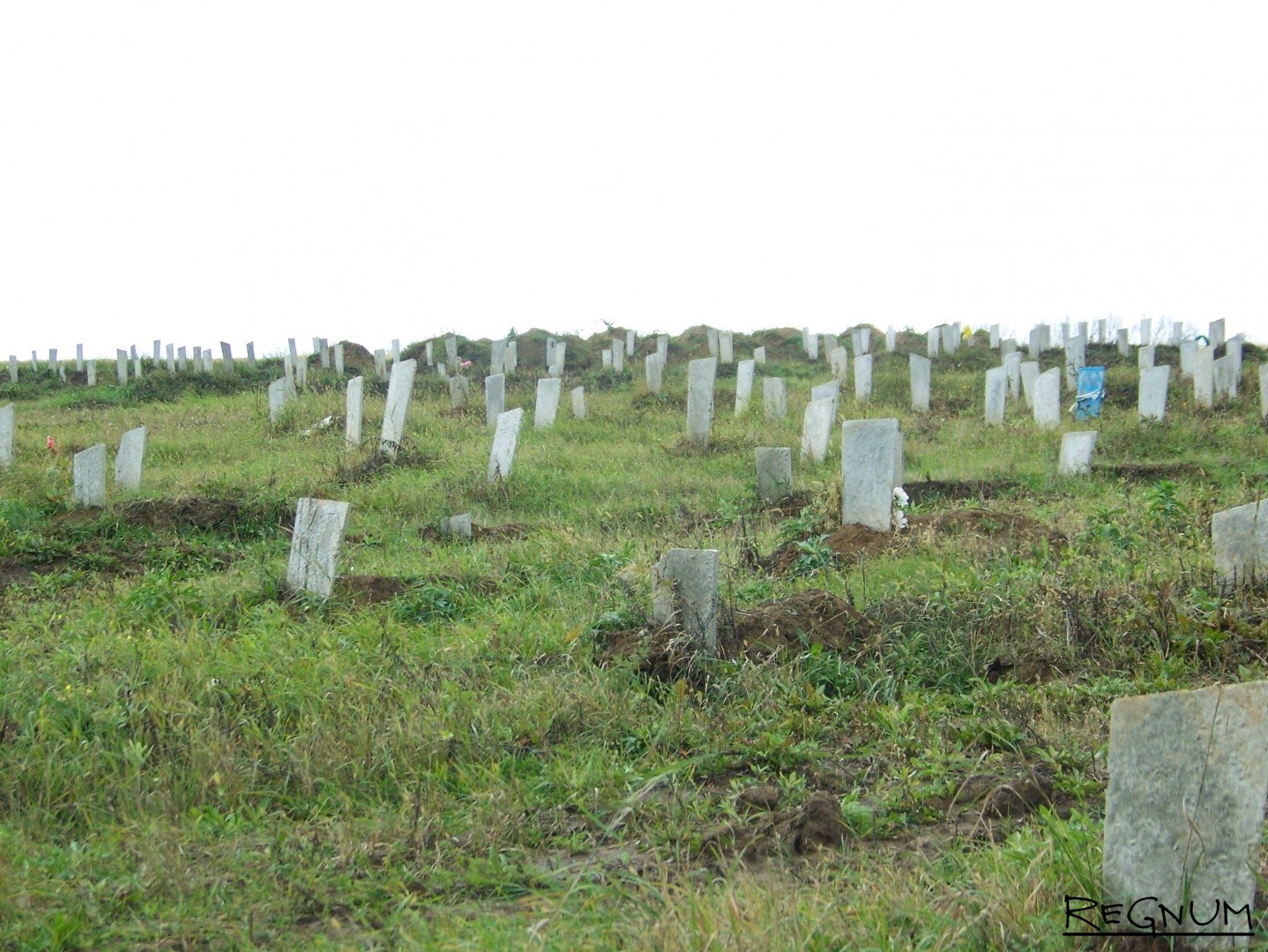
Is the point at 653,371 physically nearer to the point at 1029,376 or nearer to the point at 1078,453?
the point at 1029,376

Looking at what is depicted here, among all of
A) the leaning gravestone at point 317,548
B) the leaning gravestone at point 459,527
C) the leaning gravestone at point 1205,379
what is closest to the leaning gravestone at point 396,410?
the leaning gravestone at point 459,527

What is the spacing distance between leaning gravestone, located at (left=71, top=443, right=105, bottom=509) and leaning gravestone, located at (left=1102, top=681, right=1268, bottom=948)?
27.9 feet

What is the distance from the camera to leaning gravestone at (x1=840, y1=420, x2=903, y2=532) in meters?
7.43

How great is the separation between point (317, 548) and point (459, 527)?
6.82 feet

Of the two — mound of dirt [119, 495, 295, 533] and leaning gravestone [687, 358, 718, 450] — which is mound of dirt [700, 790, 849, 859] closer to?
mound of dirt [119, 495, 295, 533]

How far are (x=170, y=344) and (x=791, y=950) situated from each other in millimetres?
32715

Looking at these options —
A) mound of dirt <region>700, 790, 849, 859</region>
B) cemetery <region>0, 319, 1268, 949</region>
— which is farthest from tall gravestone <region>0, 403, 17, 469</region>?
mound of dirt <region>700, 790, 849, 859</region>

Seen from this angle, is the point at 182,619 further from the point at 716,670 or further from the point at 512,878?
the point at 512,878

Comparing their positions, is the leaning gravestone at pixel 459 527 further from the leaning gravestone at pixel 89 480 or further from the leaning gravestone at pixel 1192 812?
the leaning gravestone at pixel 1192 812

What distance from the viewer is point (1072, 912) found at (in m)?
2.74

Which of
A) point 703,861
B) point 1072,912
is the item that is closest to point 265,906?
point 703,861

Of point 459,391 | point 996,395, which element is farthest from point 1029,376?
point 459,391

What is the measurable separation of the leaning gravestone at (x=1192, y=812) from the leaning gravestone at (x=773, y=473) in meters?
6.67

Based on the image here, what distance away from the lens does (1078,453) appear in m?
10.5
